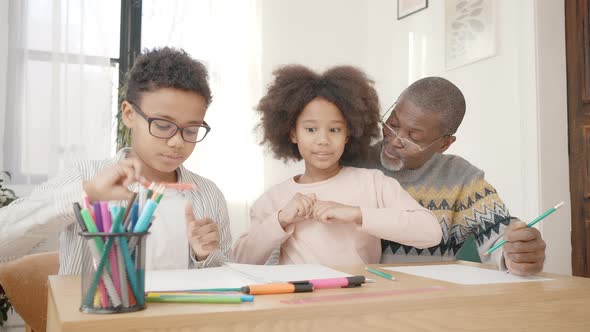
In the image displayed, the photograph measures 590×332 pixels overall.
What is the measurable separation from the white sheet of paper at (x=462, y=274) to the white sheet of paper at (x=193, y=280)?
0.36 metres

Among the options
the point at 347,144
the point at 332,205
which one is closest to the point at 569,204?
the point at 347,144

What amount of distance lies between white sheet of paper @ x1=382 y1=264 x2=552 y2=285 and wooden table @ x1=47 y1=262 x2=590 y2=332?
45mm

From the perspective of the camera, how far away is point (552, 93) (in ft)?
10.8

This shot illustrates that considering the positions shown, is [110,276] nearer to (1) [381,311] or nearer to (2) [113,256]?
(2) [113,256]

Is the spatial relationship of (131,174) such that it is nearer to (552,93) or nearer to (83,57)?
(552,93)

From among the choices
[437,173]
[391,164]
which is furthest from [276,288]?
[437,173]

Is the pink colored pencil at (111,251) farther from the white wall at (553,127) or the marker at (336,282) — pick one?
the white wall at (553,127)

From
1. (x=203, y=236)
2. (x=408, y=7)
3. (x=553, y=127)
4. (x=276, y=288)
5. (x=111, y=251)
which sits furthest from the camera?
(x=408, y=7)

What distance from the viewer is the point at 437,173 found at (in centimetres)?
185

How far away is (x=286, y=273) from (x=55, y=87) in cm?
326

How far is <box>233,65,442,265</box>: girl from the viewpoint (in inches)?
54.3

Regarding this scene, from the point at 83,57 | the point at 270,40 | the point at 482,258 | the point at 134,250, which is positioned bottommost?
the point at 482,258

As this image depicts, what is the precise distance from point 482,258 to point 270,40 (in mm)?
3111

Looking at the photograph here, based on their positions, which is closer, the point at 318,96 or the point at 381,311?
the point at 381,311
